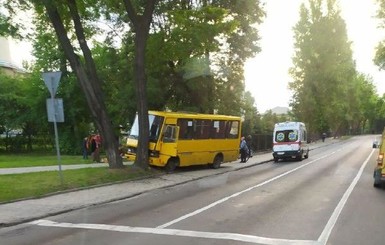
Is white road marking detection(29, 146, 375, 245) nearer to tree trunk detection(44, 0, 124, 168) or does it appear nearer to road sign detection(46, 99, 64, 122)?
road sign detection(46, 99, 64, 122)

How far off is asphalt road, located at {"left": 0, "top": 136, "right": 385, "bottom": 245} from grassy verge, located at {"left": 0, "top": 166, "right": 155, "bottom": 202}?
7.90ft

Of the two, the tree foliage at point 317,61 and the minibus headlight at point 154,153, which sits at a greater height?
the tree foliage at point 317,61

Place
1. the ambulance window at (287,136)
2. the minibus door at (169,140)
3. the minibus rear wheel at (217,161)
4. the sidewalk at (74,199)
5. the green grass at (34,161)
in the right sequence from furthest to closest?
the ambulance window at (287,136) → the minibus rear wheel at (217,161) → the green grass at (34,161) → the minibus door at (169,140) → the sidewalk at (74,199)

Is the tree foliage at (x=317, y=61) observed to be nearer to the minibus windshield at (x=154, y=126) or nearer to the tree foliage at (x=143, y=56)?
the tree foliage at (x=143, y=56)

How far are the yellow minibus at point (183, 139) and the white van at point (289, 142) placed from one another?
778 cm

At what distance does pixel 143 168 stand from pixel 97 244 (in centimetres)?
1232

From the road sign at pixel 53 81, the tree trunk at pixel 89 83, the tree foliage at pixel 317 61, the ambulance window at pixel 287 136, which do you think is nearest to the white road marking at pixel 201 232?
the road sign at pixel 53 81

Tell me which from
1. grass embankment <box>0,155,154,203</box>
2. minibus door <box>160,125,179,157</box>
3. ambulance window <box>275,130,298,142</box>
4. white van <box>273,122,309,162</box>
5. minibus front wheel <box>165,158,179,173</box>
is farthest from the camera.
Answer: ambulance window <box>275,130,298,142</box>

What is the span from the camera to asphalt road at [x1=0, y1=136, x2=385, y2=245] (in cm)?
851

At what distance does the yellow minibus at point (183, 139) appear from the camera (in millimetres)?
21766

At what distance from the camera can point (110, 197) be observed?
1405cm

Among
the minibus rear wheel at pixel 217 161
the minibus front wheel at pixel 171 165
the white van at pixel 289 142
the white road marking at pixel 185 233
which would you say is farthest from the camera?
the white van at pixel 289 142

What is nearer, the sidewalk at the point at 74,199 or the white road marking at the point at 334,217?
the white road marking at the point at 334,217

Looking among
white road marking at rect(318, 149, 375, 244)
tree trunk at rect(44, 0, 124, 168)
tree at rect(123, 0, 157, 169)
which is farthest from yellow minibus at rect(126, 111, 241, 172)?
white road marking at rect(318, 149, 375, 244)
